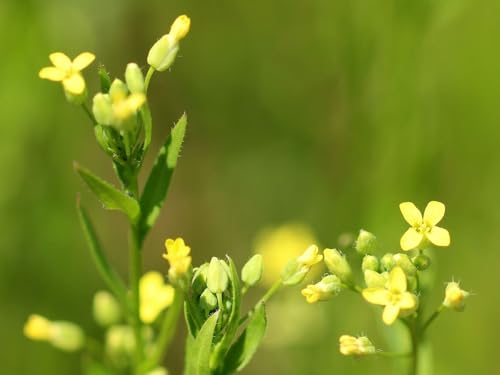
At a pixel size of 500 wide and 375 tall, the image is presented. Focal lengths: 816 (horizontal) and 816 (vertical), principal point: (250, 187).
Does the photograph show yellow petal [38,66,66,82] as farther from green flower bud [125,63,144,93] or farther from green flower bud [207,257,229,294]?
green flower bud [207,257,229,294]

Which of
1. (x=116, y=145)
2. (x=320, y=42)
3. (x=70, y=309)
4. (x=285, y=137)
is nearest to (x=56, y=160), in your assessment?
(x=70, y=309)

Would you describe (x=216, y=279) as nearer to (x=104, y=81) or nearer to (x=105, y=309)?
(x=104, y=81)

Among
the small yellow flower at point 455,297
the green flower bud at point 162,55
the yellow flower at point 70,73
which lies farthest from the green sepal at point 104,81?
the small yellow flower at point 455,297

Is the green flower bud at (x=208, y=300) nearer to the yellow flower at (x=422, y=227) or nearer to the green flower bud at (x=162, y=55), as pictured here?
the yellow flower at (x=422, y=227)

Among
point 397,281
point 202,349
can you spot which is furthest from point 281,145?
point 202,349

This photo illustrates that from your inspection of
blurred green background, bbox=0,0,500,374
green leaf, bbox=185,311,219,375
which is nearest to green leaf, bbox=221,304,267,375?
green leaf, bbox=185,311,219,375

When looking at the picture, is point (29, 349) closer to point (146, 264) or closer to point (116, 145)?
point (146, 264)
